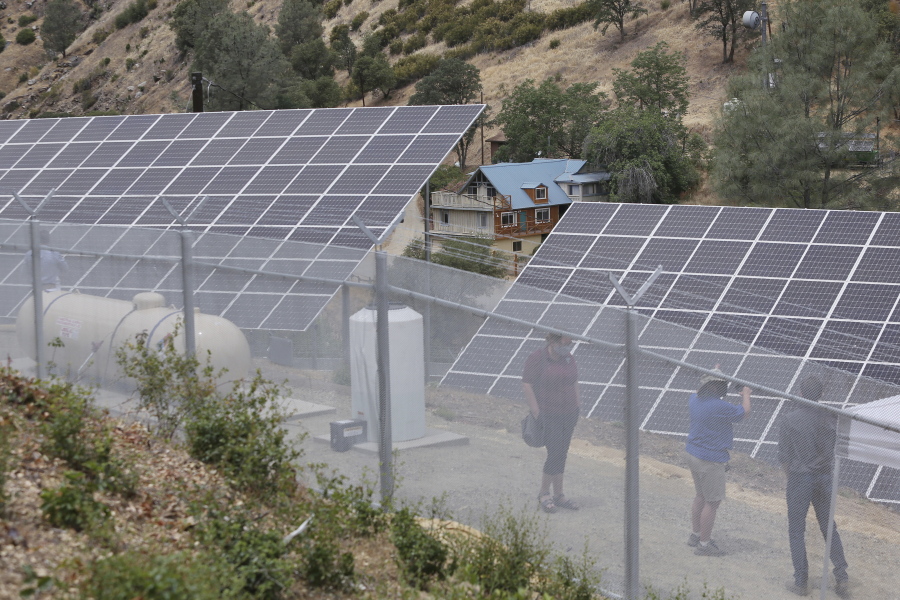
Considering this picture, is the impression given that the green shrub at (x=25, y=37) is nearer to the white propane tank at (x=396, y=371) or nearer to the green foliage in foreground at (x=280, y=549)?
the green foliage in foreground at (x=280, y=549)

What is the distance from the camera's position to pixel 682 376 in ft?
18.4

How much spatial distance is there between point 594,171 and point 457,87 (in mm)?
20688

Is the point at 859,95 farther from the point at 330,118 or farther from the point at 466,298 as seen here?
the point at 466,298

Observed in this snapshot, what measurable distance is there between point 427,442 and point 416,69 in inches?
2967

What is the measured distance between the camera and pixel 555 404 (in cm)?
588

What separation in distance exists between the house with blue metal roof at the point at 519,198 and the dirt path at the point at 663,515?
45.5 metres

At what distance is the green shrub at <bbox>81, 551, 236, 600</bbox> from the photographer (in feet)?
12.1

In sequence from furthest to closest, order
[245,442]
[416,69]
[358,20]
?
[358,20] → [416,69] → [245,442]

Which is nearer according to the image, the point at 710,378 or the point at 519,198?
the point at 710,378

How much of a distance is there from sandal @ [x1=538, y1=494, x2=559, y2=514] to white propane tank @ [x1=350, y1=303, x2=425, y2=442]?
Result: 3.59 feet

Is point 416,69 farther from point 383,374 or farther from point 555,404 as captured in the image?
point 555,404

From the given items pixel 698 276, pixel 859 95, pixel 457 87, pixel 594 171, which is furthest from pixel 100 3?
pixel 698 276

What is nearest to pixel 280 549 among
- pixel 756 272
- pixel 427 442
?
pixel 427 442

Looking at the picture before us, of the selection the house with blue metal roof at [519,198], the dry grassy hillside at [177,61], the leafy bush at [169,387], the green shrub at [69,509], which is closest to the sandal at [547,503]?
the leafy bush at [169,387]
